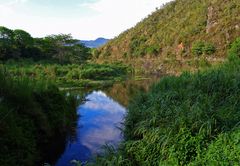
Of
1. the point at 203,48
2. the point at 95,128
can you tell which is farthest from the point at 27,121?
the point at 203,48

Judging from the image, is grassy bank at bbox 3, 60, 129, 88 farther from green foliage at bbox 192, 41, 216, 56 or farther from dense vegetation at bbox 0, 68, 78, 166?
dense vegetation at bbox 0, 68, 78, 166

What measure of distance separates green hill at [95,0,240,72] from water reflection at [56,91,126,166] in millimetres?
23001

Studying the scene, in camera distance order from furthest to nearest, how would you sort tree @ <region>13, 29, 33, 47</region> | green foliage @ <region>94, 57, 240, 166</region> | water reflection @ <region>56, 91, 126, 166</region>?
1. tree @ <region>13, 29, 33, 47</region>
2. water reflection @ <region>56, 91, 126, 166</region>
3. green foliage @ <region>94, 57, 240, 166</region>

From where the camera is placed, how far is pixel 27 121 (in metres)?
9.87

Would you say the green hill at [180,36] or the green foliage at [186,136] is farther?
the green hill at [180,36]

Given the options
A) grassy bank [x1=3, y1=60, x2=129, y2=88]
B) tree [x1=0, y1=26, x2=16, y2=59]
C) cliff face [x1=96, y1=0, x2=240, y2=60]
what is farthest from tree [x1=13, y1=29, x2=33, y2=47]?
cliff face [x1=96, y1=0, x2=240, y2=60]

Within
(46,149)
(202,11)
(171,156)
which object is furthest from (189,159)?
(202,11)

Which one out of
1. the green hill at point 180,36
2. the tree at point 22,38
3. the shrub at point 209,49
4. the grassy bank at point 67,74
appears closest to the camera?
the grassy bank at point 67,74

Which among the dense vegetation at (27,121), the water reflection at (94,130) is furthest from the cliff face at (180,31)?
the dense vegetation at (27,121)

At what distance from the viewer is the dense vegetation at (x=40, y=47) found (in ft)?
146

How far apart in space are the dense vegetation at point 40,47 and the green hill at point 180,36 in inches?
562

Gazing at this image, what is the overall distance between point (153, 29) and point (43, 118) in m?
80.7

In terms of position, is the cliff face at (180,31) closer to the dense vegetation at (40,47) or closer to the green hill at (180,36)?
the green hill at (180,36)

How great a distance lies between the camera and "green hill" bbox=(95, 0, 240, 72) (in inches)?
2333
